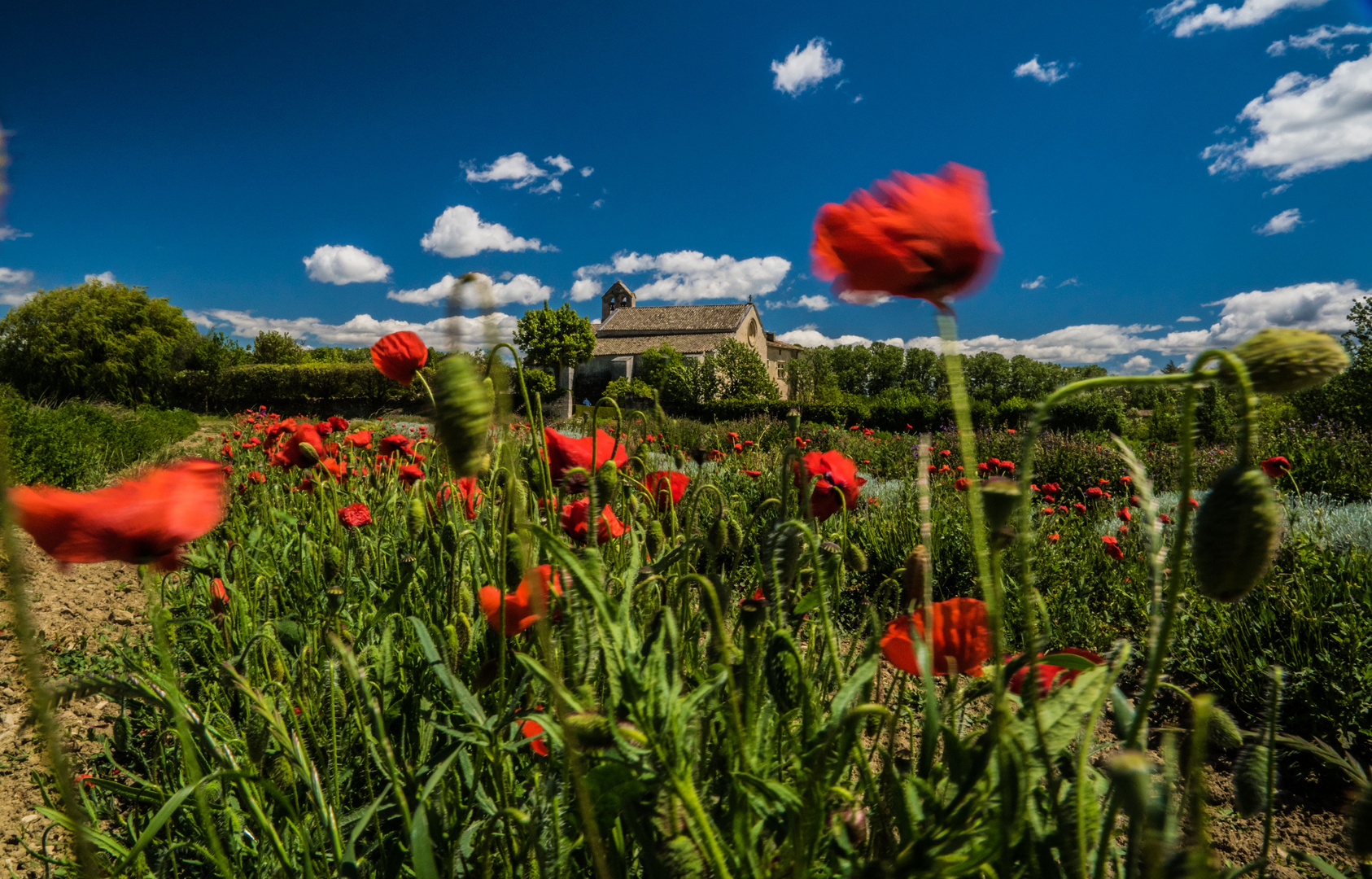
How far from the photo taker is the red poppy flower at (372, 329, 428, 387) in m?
1.29

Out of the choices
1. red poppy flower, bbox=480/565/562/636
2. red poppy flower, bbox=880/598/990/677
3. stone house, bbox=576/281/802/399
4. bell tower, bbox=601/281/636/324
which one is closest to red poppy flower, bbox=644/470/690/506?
red poppy flower, bbox=480/565/562/636

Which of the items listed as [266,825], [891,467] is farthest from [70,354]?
[266,825]

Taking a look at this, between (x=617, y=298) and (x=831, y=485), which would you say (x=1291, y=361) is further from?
(x=617, y=298)

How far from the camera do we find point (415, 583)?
1951 millimetres

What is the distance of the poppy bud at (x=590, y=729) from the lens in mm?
556

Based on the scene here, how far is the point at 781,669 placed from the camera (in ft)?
2.34

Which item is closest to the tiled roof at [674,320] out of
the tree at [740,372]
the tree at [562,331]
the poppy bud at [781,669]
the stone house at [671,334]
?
the stone house at [671,334]

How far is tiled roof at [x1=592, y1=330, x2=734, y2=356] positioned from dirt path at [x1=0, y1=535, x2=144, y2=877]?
3367cm

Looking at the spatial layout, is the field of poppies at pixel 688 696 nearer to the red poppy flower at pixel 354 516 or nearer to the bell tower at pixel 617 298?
the red poppy flower at pixel 354 516

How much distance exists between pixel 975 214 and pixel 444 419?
450 mm

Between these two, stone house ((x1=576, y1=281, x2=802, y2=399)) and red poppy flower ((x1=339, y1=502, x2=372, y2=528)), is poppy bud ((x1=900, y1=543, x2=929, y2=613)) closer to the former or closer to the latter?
red poppy flower ((x1=339, y1=502, x2=372, y2=528))

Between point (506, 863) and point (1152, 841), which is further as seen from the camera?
point (506, 863)

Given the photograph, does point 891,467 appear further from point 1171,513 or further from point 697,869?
point 697,869

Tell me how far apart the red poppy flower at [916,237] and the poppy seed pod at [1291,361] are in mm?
193
